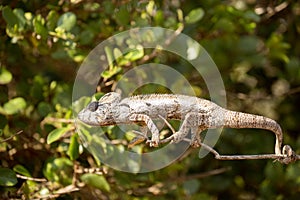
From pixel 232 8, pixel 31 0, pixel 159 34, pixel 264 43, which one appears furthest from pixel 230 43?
pixel 31 0

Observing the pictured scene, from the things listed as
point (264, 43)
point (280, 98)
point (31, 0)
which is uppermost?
point (31, 0)

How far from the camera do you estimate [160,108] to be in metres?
0.67

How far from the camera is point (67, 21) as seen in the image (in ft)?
3.08

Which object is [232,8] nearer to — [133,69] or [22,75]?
[133,69]

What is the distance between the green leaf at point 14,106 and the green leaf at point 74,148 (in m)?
0.11

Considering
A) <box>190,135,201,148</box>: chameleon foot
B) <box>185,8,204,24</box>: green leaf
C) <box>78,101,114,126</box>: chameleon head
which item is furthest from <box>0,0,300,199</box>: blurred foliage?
<box>190,135,201,148</box>: chameleon foot

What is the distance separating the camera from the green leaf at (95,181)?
0.91 metres

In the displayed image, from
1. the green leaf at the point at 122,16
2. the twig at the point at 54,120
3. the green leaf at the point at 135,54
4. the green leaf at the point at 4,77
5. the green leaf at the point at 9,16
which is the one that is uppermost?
the green leaf at the point at 9,16

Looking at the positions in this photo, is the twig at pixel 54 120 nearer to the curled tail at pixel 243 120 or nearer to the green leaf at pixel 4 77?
the green leaf at pixel 4 77

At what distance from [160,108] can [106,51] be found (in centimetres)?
28

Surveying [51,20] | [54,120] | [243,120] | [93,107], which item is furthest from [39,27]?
[243,120]

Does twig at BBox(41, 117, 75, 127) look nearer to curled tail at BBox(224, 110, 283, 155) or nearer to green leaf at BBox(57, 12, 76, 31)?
green leaf at BBox(57, 12, 76, 31)

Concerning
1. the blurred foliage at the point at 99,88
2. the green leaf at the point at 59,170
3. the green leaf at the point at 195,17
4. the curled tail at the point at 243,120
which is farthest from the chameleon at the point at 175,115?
the green leaf at the point at 195,17

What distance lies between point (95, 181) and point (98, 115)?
10.2 inches
